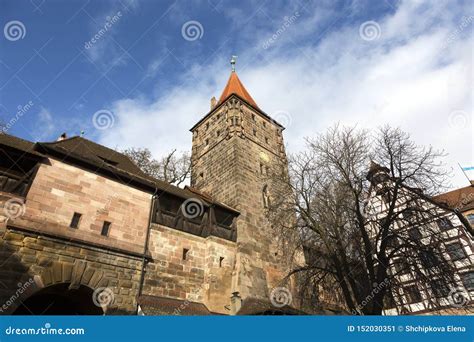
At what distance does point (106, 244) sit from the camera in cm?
1008

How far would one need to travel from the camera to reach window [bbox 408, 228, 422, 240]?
9.55 metres

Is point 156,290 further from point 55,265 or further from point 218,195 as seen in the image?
point 218,195

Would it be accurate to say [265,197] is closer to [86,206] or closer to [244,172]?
[244,172]

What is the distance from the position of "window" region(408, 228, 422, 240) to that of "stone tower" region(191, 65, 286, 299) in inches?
263

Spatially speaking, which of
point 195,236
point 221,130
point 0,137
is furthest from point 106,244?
point 221,130

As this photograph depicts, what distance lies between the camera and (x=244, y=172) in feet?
56.1

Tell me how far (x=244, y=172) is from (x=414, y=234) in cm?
908

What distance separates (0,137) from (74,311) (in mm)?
6265

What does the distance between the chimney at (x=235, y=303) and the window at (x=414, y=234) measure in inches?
272

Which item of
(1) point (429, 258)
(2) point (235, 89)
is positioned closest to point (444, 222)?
(1) point (429, 258)

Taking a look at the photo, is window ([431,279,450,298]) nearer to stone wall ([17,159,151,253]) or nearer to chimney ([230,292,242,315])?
chimney ([230,292,242,315])

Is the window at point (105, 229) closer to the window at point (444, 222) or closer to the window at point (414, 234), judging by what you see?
the window at point (414, 234)

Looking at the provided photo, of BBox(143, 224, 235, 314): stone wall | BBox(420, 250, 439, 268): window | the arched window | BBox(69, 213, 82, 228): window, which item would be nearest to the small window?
BBox(143, 224, 235, 314): stone wall

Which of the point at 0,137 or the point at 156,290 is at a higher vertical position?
the point at 0,137
